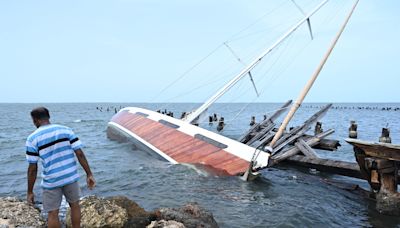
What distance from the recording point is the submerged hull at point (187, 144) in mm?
11898

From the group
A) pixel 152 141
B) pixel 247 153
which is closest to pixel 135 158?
pixel 152 141

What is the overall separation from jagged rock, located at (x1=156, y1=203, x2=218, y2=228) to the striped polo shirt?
1.98 meters

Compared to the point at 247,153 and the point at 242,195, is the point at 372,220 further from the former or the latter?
the point at 247,153

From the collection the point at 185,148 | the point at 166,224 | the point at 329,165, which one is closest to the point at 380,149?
the point at 329,165

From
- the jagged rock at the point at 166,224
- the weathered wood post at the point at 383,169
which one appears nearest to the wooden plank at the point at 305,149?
the weathered wood post at the point at 383,169

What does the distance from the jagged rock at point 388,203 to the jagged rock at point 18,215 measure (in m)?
7.72

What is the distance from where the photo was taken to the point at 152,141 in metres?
17.1

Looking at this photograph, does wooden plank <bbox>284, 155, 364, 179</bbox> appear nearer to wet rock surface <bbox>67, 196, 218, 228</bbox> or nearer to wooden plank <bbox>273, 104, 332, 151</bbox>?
wooden plank <bbox>273, 104, 332, 151</bbox>

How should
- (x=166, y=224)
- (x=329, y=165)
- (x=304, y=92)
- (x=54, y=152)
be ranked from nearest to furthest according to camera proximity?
(x=54, y=152) < (x=166, y=224) < (x=304, y=92) < (x=329, y=165)

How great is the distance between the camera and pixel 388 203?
27.2 feet

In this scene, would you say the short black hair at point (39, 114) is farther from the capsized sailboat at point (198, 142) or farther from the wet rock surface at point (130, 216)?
the capsized sailboat at point (198, 142)

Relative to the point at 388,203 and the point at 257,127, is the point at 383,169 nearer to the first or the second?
the point at 388,203

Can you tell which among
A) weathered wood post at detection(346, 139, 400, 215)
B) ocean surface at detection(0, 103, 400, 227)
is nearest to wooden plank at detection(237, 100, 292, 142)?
ocean surface at detection(0, 103, 400, 227)

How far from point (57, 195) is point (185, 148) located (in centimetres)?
948
